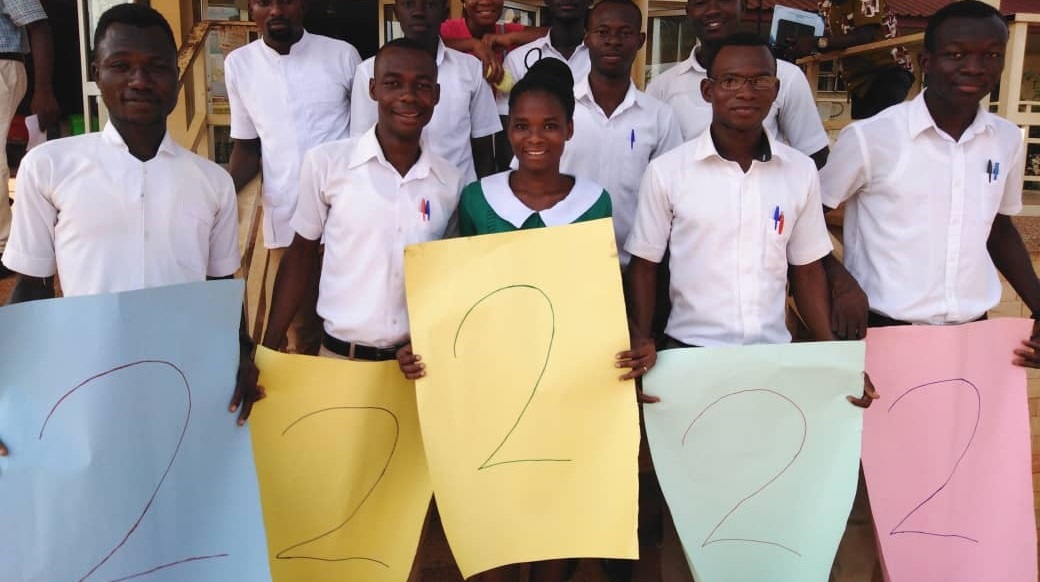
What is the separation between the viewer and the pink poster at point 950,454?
2.41 metres

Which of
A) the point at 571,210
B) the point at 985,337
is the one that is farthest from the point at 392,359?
the point at 985,337

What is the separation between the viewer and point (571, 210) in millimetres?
2344

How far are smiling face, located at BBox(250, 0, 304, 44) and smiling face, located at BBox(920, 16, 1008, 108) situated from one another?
2.26 m

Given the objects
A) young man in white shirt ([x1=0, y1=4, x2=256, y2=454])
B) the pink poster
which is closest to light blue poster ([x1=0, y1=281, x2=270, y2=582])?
young man in white shirt ([x1=0, y1=4, x2=256, y2=454])

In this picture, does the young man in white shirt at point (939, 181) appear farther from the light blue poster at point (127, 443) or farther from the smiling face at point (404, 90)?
the light blue poster at point (127, 443)

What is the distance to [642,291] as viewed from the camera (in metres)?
2.44

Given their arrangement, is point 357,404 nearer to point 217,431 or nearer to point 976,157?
point 217,431

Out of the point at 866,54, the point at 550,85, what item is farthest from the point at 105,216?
the point at 866,54

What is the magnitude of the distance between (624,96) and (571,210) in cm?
77

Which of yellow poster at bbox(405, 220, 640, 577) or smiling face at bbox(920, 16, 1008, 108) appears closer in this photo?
yellow poster at bbox(405, 220, 640, 577)

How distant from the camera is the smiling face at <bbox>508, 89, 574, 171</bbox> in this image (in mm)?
2326

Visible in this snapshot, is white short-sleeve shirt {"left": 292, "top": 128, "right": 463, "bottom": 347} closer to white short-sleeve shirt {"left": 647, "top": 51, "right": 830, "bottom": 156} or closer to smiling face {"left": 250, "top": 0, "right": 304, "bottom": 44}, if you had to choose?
smiling face {"left": 250, "top": 0, "right": 304, "bottom": 44}

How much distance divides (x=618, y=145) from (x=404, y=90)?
2.93ft

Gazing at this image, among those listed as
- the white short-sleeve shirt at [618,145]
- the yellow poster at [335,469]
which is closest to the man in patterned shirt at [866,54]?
the white short-sleeve shirt at [618,145]
